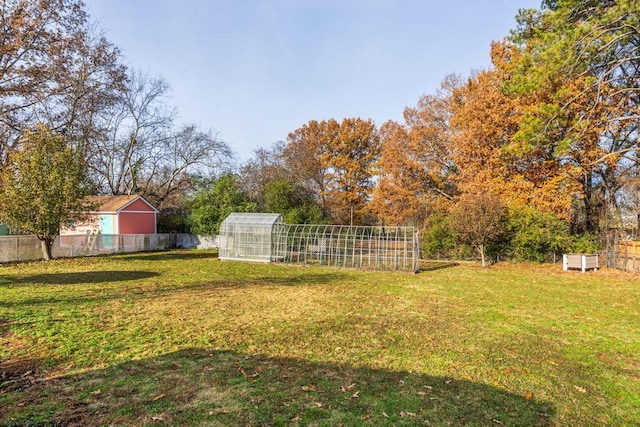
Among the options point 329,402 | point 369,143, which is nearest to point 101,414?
point 329,402

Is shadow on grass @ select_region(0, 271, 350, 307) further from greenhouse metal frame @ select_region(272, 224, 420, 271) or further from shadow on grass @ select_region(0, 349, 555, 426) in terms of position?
shadow on grass @ select_region(0, 349, 555, 426)

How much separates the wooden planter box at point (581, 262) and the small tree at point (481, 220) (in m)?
3.05

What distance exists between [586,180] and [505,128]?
5.86m

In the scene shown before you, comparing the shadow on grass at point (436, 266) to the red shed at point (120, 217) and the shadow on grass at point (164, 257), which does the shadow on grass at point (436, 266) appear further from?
the red shed at point (120, 217)

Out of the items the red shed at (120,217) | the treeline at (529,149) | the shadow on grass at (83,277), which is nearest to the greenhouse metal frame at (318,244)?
the treeline at (529,149)

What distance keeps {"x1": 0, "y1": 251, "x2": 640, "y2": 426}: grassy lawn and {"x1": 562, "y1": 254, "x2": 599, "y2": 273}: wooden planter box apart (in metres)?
5.52

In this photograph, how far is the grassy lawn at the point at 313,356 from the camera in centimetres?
386

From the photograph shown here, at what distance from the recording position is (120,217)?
25.4 m

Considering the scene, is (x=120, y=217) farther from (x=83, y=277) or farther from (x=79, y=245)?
(x=83, y=277)

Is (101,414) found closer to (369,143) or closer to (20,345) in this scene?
(20,345)

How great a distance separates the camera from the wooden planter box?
16.1 metres

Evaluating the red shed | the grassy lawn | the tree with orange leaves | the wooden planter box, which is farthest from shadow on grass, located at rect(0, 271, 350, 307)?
the tree with orange leaves

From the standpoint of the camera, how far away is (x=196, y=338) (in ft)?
20.6

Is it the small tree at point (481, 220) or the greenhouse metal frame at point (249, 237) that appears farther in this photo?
the greenhouse metal frame at point (249, 237)
